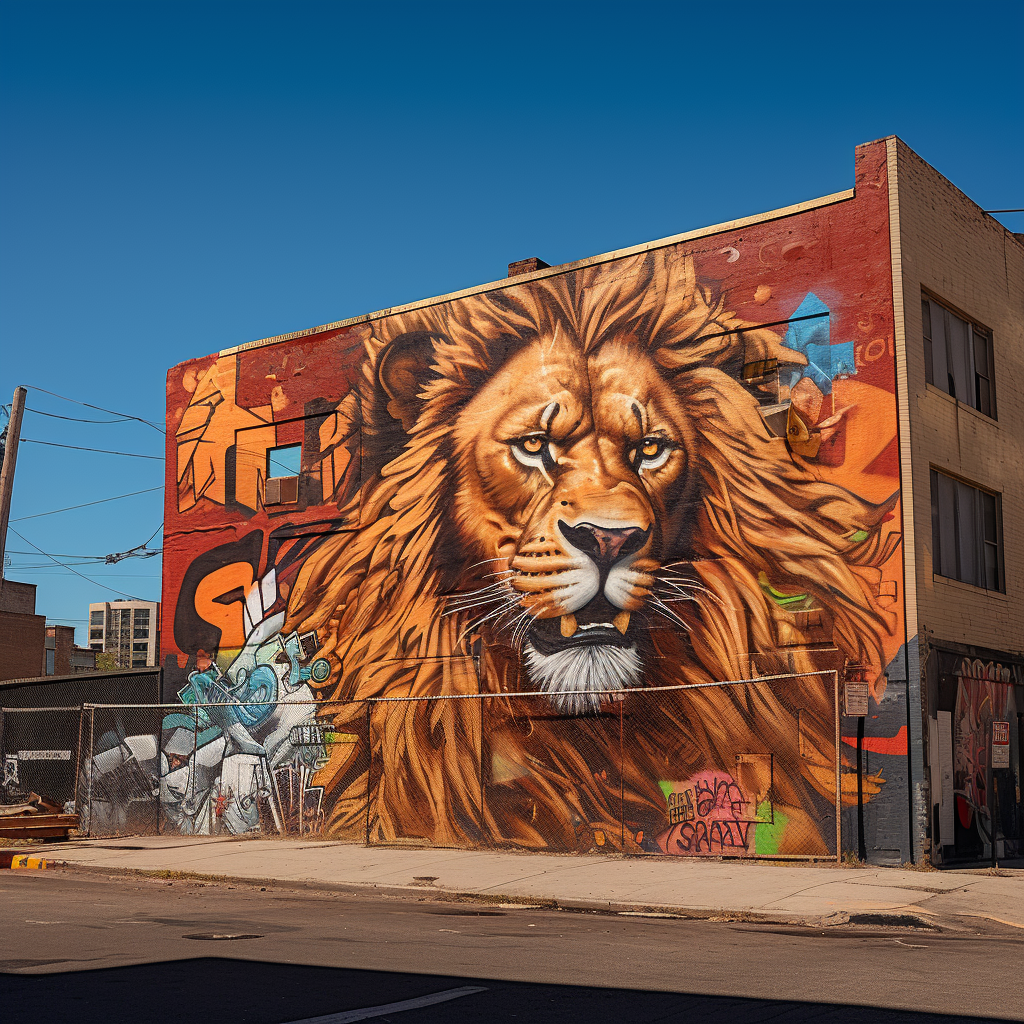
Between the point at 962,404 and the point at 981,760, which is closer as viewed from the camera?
the point at 981,760

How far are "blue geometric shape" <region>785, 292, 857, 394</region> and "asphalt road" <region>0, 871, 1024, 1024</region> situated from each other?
8944 mm

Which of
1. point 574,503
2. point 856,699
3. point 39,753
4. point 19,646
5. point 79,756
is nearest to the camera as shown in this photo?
point 856,699

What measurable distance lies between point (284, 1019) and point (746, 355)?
14.0 metres

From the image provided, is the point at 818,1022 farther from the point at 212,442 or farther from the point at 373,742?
the point at 212,442

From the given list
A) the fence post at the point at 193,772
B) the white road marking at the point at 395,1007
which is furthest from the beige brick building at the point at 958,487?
the fence post at the point at 193,772

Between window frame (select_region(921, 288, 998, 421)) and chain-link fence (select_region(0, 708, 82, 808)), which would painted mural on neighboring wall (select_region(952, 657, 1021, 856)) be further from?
chain-link fence (select_region(0, 708, 82, 808))

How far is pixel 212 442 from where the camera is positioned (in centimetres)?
2523

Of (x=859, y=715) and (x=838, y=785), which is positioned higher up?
(x=859, y=715)

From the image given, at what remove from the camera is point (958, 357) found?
19.6m

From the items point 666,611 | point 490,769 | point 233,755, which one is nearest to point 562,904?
point 666,611

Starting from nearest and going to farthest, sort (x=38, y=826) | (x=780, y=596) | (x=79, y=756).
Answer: (x=780, y=596), (x=38, y=826), (x=79, y=756)

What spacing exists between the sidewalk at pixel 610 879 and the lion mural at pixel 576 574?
1.43 meters

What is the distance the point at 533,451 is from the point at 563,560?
2.02m

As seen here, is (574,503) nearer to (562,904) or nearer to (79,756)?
(562,904)
